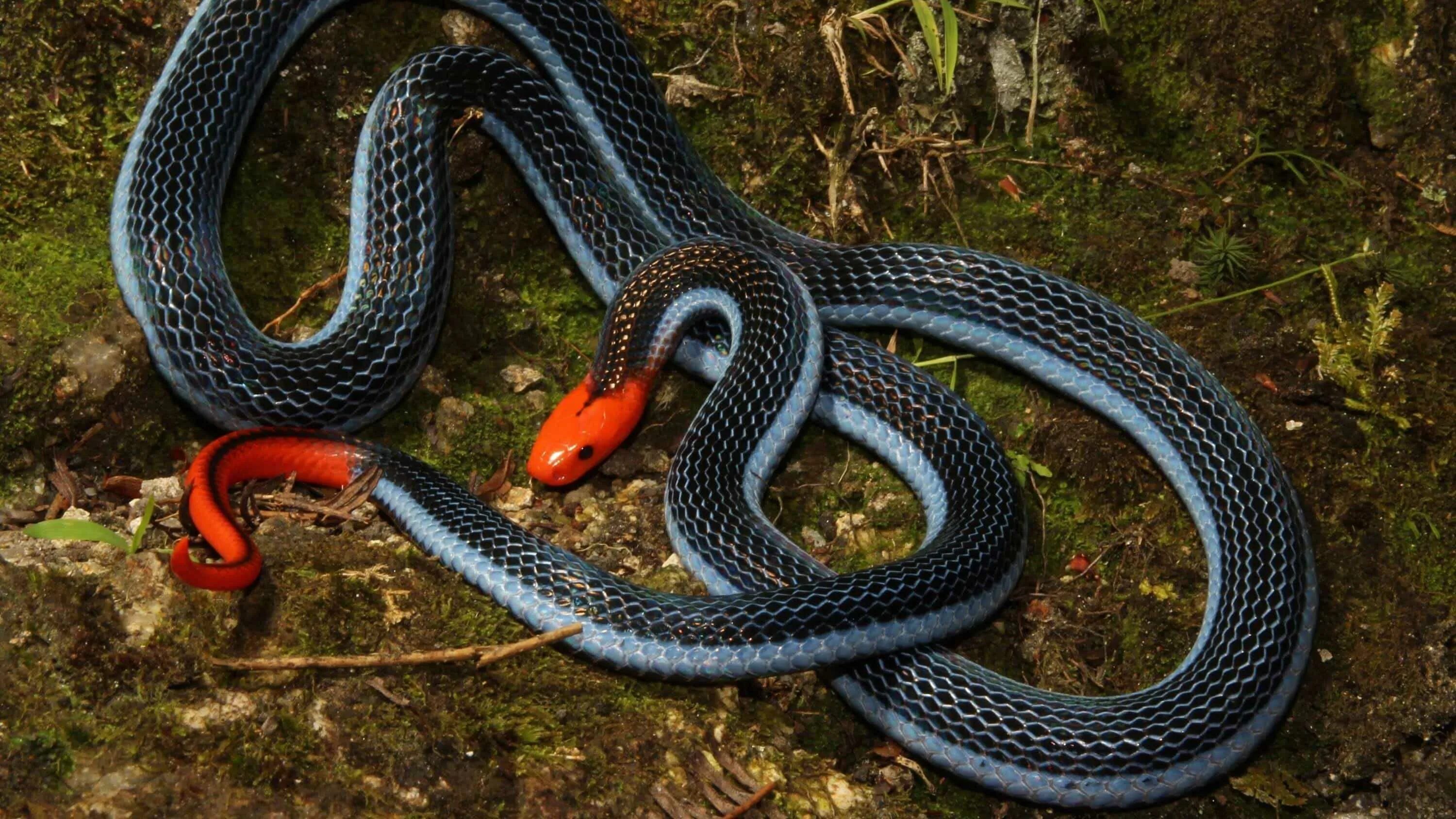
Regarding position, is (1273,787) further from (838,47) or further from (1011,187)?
(838,47)

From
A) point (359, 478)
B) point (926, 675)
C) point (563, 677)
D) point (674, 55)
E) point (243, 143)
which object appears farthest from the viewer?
point (674, 55)

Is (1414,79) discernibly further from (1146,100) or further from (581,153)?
(581,153)

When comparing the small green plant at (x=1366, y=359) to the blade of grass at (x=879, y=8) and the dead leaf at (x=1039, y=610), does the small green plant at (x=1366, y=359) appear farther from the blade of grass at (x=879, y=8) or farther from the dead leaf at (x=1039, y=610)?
the blade of grass at (x=879, y=8)

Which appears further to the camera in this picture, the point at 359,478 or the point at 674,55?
the point at 674,55

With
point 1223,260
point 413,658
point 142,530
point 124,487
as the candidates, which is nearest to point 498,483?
point 413,658

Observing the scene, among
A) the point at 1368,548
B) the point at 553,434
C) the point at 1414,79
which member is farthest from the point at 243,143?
the point at 1414,79

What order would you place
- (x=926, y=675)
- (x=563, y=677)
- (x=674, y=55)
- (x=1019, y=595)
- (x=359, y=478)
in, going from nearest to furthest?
(x=563, y=677), (x=926, y=675), (x=359, y=478), (x=1019, y=595), (x=674, y=55)

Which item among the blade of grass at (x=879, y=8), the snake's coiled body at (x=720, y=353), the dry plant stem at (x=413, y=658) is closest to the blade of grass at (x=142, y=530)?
the dry plant stem at (x=413, y=658)
